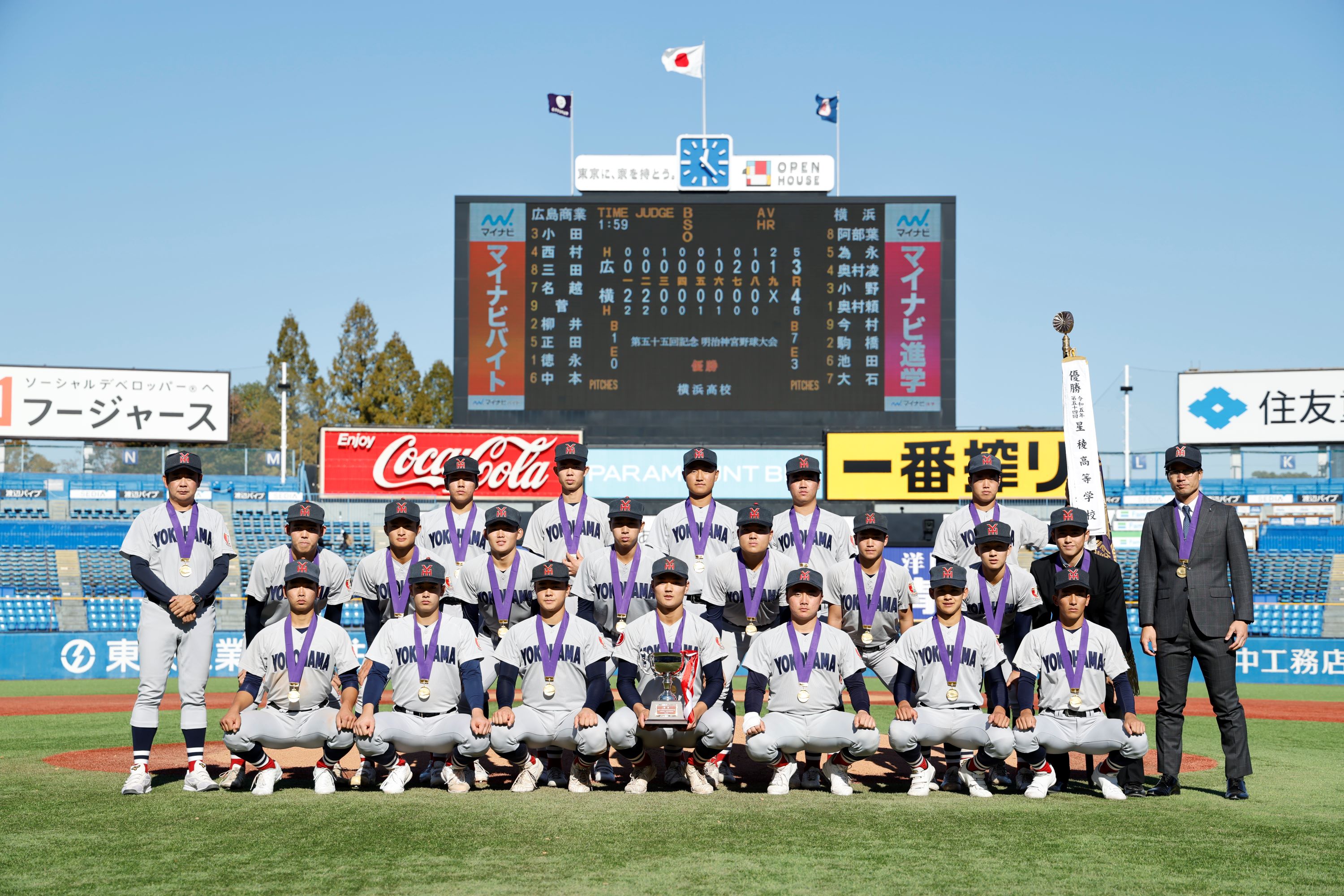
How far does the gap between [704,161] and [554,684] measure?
15.8 meters

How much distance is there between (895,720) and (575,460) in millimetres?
2952

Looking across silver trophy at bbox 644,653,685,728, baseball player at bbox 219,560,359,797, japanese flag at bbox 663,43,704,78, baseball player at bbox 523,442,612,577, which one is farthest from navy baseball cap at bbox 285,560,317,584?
japanese flag at bbox 663,43,704,78

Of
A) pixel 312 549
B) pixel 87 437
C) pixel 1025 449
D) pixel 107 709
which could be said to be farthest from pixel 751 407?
pixel 87 437

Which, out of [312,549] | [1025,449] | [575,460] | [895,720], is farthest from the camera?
[1025,449]

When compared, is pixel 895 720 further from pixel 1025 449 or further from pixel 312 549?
pixel 1025 449

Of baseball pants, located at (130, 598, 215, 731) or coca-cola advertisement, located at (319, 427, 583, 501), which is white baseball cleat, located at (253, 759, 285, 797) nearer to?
baseball pants, located at (130, 598, 215, 731)

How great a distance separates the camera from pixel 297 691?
6719 mm

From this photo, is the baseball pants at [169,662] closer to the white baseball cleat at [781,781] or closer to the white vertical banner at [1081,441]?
the white baseball cleat at [781,781]

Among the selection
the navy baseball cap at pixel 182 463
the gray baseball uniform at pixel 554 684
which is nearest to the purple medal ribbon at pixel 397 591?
the gray baseball uniform at pixel 554 684

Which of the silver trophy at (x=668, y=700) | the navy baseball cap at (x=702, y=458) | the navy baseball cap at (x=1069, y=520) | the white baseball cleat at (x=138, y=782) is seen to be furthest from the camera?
the navy baseball cap at (x=702, y=458)

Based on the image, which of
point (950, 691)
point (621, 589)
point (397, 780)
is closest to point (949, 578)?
point (950, 691)

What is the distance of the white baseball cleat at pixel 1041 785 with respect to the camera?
21.5ft

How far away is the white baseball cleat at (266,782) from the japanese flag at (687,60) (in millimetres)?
20324

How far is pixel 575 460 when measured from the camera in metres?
8.05
